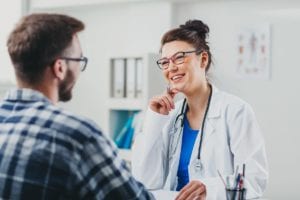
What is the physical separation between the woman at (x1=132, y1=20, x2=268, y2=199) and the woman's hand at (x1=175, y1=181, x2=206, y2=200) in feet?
0.79

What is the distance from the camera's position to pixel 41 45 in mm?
1283

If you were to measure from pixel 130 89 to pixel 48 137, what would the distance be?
2.43 meters

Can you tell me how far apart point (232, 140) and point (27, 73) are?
1.02m

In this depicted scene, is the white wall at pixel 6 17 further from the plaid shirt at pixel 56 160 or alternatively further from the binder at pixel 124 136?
the plaid shirt at pixel 56 160

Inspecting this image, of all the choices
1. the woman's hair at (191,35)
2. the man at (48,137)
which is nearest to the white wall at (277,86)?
the woman's hair at (191,35)

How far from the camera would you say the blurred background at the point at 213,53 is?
3.21m

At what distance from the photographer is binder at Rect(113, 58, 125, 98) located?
3.64 meters

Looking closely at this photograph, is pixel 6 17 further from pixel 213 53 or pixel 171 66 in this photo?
pixel 171 66

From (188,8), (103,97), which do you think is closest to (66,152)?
(188,8)

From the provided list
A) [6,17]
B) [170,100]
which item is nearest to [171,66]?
[170,100]

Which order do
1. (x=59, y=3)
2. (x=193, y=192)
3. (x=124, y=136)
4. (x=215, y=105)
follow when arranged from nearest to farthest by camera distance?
(x=193, y=192) → (x=215, y=105) → (x=124, y=136) → (x=59, y=3)

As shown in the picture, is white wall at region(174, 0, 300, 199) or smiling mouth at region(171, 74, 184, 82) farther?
white wall at region(174, 0, 300, 199)

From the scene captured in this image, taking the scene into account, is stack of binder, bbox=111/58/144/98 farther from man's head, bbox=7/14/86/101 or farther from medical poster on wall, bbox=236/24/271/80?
man's head, bbox=7/14/86/101

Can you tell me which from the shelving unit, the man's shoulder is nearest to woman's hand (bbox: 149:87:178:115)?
the man's shoulder
